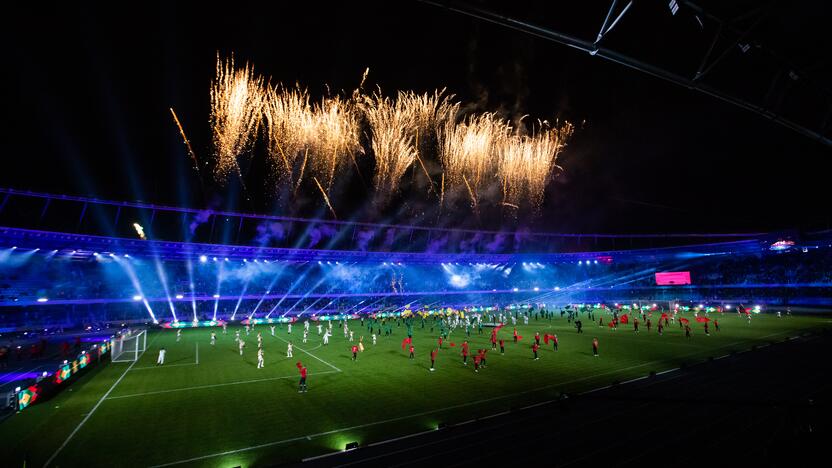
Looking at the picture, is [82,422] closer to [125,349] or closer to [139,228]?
[125,349]

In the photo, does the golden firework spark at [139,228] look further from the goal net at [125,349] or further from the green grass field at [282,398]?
the goal net at [125,349]

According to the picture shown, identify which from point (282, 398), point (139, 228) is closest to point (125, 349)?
point (282, 398)

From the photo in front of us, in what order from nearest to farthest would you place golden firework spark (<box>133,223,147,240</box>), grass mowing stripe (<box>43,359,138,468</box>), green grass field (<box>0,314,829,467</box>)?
1. grass mowing stripe (<box>43,359,138,468</box>)
2. green grass field (<box>0,314,829,467</box>)
3. golden firework spark (<box>133,223,147,240</box>)

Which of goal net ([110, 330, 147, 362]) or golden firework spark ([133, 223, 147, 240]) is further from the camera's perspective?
golden firework spark ([133, 223, 147, 240])

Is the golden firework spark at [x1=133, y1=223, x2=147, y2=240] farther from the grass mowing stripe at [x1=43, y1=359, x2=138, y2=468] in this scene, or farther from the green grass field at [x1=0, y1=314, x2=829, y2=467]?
the grass mowing stripe at [x1=43, y1=359, x2=138, y2=468]

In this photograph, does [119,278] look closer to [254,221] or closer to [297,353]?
[254,221]

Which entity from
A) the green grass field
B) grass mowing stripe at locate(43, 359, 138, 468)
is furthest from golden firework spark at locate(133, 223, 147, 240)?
grass mowing stripe at locate(43, 359, 138, 468)

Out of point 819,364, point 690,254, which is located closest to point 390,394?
point 819,364

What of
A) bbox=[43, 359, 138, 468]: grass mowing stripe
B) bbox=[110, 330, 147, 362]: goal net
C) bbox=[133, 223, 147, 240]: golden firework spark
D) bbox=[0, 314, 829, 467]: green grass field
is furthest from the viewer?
bbox=[133, 223, 147, 240]: golden firework spark

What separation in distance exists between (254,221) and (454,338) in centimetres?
4533

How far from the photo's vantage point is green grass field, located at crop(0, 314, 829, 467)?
12.1 m

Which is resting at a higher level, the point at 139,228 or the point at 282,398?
the point at 139,228

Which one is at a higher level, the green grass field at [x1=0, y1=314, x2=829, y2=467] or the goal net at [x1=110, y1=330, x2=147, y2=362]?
the goal net at [x1=110, y1=330, x2=147, y2=362]

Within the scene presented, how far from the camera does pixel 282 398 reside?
17438 mm
